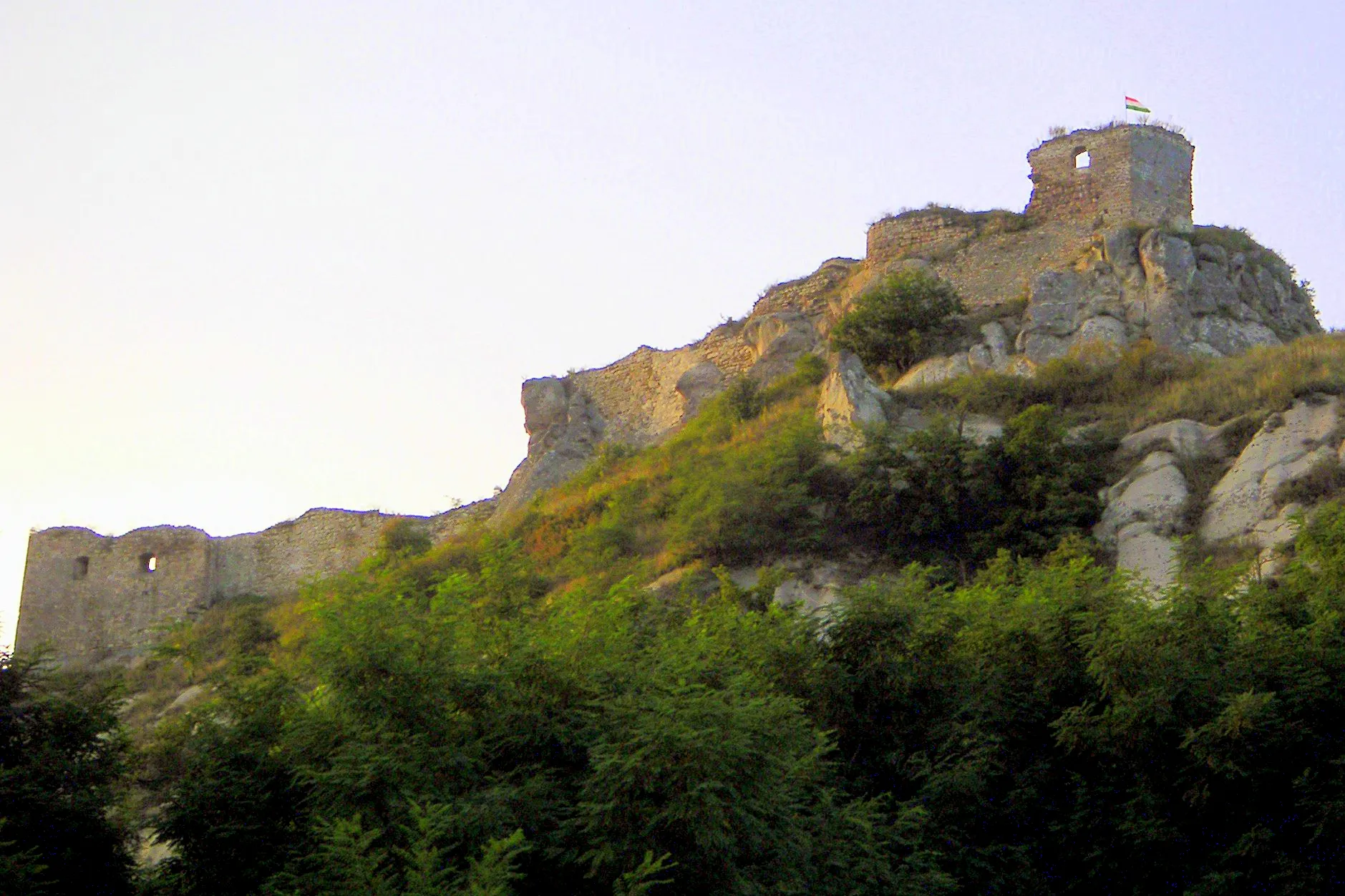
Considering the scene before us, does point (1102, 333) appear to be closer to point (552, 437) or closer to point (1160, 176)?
point (1160, 176)

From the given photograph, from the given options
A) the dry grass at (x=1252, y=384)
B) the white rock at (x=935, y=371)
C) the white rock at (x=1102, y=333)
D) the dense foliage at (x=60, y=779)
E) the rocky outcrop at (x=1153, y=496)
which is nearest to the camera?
the dense foliage at (x=60, y=779)

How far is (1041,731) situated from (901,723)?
1134mm

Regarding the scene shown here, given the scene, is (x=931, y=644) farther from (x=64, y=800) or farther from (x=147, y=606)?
(x=147, y=606)

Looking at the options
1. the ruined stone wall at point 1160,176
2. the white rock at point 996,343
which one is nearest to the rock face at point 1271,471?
the white rock at point 996,343

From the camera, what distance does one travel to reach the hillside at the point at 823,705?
9.86 metres

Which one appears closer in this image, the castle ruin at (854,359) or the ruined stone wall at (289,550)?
the castle ruin at (854,359)

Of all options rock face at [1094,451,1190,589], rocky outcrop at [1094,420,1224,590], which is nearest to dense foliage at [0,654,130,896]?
rocky outcrop at [1094,420,1224,590]

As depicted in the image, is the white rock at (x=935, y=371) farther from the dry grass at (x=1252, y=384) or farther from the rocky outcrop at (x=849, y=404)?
the dry grass at (x=1252, y=384)

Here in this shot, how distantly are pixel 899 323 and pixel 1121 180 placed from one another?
5425mm

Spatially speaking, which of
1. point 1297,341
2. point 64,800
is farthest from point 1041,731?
point 1297,341

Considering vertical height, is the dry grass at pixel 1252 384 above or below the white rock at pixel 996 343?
below

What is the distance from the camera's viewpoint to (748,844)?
9680mm

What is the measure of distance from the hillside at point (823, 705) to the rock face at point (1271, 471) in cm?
6

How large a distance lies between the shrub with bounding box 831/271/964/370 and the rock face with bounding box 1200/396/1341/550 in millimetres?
6969
